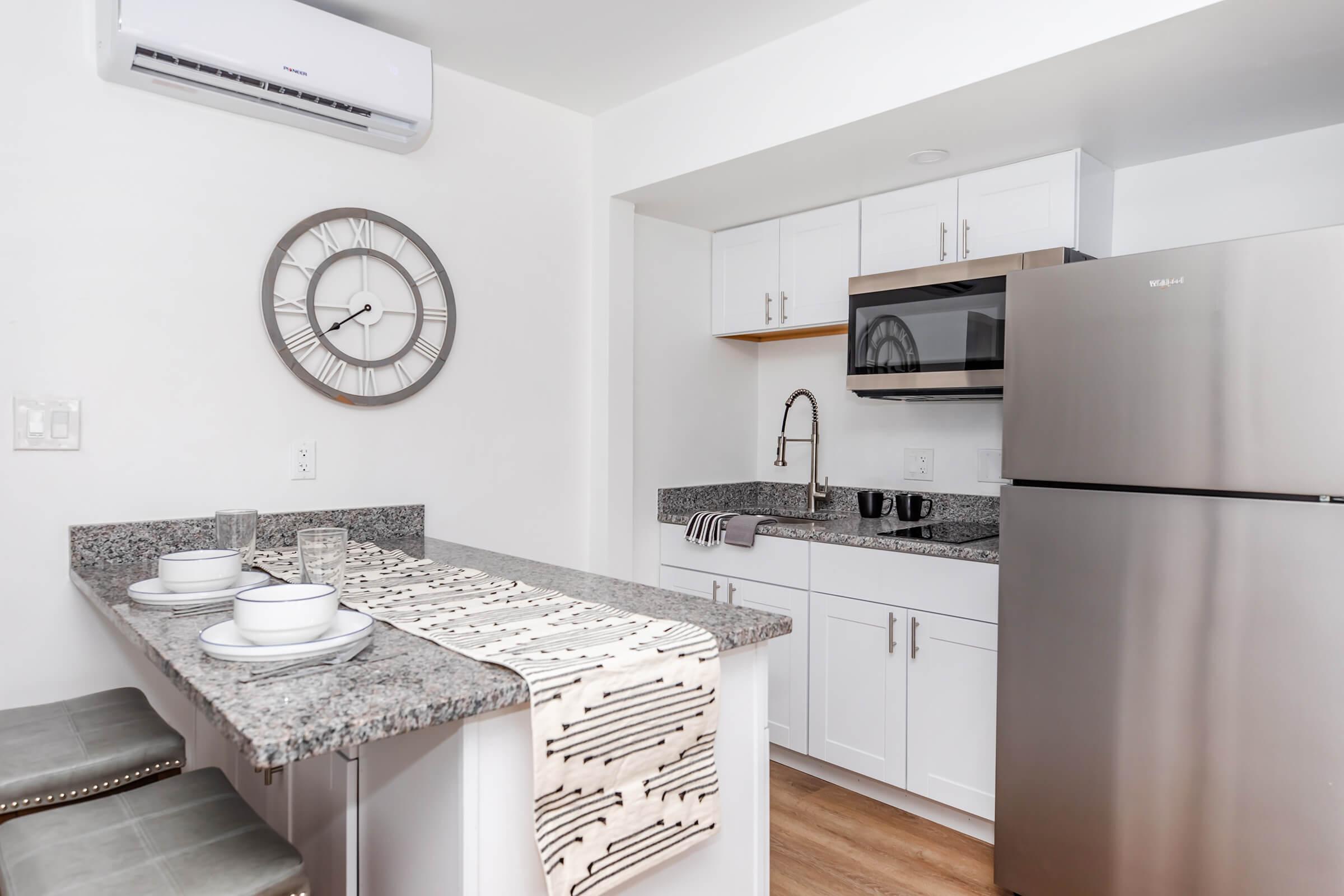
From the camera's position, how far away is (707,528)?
2975 millimetres

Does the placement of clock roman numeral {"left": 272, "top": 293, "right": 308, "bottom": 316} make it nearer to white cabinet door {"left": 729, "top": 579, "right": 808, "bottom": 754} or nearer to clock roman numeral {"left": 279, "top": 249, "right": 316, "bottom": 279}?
clock roman numeral {"left": 279, "top": 249, "right": 316, "bottom": 279}

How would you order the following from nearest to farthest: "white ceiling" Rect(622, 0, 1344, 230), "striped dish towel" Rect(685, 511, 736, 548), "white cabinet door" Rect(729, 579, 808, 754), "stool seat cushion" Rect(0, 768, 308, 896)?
1. "stool seat cushion" Rect(0, 768, 308, 896)
2. "white ceiling" Rect(622, 0, 1344, 230)
3. "white cabinet door" Rect(729, 579, 808, 754)
4. "striped dish towel" Rect(685, 511, 736, 548)

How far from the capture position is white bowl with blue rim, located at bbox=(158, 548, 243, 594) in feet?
4.85

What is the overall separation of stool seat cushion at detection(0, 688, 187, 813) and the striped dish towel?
1804 mm

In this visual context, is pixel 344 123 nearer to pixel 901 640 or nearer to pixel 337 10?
pixel 337 10

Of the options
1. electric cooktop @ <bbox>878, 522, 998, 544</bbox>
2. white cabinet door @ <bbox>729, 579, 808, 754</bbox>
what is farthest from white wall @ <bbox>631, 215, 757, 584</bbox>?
electric cooktop @ <bbox>878, 522, 998, 544</bbox>

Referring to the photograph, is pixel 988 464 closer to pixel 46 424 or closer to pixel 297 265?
pixel 297 265

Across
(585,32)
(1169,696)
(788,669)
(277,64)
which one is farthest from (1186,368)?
(277,64)

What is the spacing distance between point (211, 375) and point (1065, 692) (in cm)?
226

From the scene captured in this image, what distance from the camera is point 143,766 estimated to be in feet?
4.69

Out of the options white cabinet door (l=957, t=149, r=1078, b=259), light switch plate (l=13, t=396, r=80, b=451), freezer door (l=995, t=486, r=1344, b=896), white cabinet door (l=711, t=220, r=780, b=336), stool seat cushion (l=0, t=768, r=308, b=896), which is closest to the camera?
stool seat cushion (l=0, t=768, r=308, b=896)

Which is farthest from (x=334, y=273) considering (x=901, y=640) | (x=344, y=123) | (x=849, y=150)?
(x=901, y=640)

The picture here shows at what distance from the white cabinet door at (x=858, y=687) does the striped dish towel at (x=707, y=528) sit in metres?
0.44

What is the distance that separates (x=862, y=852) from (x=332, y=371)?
204 centimetres
